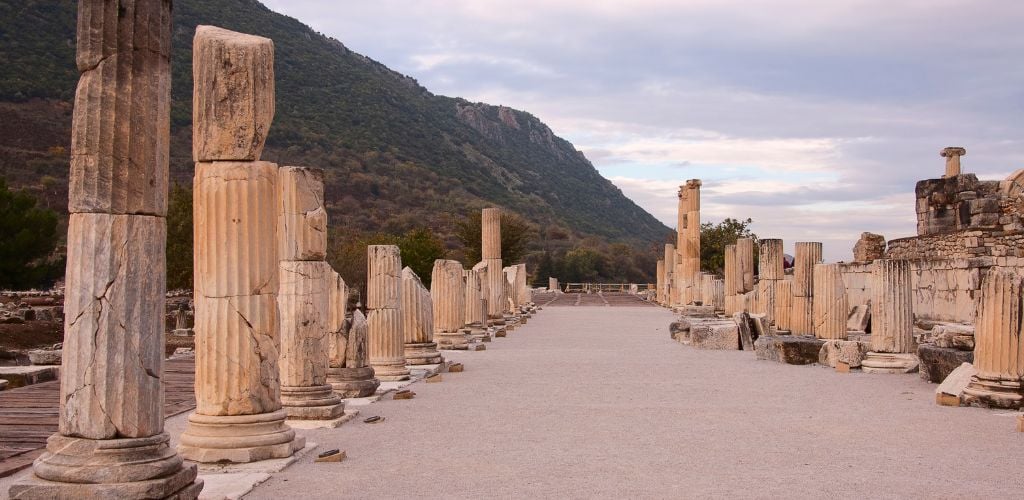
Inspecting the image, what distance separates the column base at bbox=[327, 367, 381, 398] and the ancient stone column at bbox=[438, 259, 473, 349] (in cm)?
780

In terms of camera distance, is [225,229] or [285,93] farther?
[285,93]

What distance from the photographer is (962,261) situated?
715 inches

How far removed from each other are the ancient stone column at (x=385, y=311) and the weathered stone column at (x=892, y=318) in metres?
7.12

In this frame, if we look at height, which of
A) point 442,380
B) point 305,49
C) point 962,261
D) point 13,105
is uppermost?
point 305,49

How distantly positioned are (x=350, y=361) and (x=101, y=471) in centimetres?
643

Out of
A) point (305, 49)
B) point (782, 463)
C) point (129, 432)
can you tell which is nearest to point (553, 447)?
point (782, 463)

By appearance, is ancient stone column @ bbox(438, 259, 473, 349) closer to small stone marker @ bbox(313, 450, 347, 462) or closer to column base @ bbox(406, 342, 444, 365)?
column base @ bbox(406, 342, 444, 365)

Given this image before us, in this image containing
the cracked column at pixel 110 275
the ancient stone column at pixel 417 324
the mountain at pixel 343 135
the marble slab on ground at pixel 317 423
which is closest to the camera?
the cracked column at pixel 110 275

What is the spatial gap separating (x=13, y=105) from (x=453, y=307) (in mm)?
44712

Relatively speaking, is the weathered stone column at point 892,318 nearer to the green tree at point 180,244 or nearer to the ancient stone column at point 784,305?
the ancient stone column at point 784,305

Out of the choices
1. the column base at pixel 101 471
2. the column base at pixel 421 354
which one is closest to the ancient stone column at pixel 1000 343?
the column base at pixel 421 354

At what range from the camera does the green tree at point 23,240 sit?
31.5 metres

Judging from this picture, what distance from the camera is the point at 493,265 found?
28.5 metres

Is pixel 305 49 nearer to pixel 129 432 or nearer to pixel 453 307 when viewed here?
pixel 453 307
